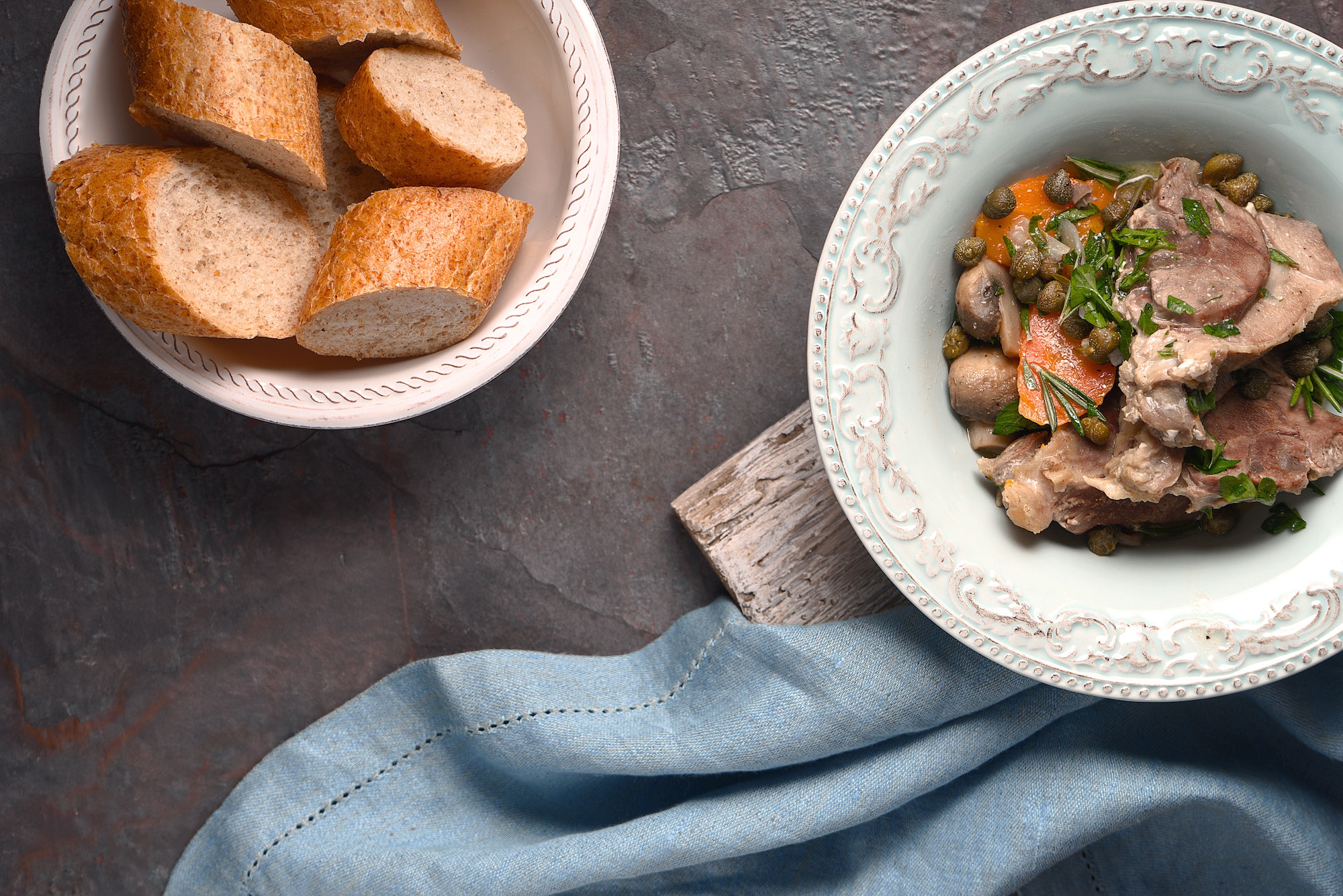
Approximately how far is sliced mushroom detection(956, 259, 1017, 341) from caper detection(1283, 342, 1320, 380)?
0.62m

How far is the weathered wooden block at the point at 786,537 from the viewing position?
2.38 meters

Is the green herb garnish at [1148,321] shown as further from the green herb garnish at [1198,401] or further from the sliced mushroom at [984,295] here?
the sliced mushroom at [984,295]

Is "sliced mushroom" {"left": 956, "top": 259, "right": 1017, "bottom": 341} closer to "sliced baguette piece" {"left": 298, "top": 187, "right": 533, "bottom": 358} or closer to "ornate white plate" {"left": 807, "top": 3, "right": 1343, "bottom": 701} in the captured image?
"ornate white plate" {"left": 807, "top": 3, "right": 1343, "bottom": 701}

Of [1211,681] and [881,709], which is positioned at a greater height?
[1211,681]

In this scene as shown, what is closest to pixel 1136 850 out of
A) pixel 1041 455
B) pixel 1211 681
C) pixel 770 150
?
pixel 1211 681

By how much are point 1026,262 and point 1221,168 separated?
0.48 metres

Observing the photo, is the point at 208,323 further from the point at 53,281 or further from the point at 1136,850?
the point at 1136,850

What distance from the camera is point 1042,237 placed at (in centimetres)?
200

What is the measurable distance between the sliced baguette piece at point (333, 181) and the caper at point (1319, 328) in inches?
87.0

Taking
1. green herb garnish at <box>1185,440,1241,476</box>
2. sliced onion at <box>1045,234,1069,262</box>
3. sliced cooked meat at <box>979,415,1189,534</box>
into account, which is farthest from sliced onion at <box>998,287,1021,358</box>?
green herb garnish at <box>1185,440,1241,476</box>

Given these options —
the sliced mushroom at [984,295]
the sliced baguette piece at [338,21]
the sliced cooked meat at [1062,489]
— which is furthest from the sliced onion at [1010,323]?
the sliced baguette piece at [338,21]

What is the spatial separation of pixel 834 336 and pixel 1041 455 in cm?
54

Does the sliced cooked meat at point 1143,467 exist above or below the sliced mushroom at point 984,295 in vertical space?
below

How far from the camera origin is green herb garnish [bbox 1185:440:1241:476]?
1906 millimetres
